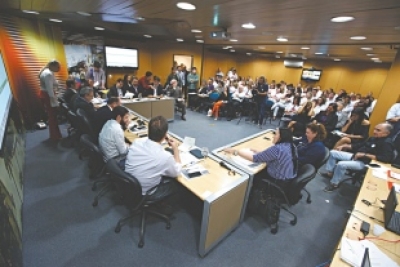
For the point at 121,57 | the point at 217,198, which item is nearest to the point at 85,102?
the point at 217,198

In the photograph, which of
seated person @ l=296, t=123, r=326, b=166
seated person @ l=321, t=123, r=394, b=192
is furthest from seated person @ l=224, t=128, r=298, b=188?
seated person @ l=321, t=123, r=394, b=192

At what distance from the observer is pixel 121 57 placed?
23.9 feet

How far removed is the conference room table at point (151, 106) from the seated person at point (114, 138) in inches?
99.8

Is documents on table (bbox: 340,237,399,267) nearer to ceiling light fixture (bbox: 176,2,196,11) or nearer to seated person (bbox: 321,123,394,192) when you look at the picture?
seated person (bbox: 321,123,394,192)

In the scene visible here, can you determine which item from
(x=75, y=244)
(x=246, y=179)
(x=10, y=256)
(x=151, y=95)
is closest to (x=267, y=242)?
(x=246, y=179)

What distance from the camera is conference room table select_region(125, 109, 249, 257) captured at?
1767mm

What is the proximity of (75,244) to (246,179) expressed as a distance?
1892mm

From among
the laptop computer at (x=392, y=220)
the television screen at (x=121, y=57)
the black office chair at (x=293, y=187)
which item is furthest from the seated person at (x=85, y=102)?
the television screen at (x=121, y=57)

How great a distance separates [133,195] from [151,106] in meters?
3.87

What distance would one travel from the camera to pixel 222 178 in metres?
2.04

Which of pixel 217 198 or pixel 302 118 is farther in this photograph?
pixel 302 118

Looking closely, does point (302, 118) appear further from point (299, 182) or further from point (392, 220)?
point (392, 220)

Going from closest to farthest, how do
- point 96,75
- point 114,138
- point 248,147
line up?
point 114,138 → point 248,147 → point 96,75

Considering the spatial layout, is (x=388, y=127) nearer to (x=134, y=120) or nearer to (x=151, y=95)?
(x=134, y=120)
